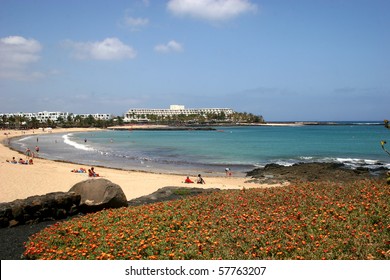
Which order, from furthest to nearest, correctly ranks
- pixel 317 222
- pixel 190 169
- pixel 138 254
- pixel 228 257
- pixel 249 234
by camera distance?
pixel 190 169, pixel 317 222, pixel 249 234, pixel 138 254, pixel 228 257

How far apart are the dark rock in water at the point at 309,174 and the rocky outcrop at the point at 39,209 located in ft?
59.5

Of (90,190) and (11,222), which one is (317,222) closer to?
(90,190)

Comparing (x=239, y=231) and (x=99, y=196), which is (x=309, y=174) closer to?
(x=99, y=196)

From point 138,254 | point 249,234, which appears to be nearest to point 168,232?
point 138,254

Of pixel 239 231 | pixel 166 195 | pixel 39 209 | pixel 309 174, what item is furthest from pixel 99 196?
pixel 309 174

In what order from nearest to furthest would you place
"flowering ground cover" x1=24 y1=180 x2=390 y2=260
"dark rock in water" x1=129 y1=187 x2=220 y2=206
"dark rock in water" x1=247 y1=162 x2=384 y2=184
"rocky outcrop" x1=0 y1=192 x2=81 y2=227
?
"flowering ground cover" x1=24 y1=180 x2=390 y2=260 → "rocky outcrop" x1=0 y1=192 x2=81 y2=227 → "dark rock in water" x1=129 y1=187 x2=220 y2=206 → "dark rock in water" x1=247 y1=162 x2=384 y2=184

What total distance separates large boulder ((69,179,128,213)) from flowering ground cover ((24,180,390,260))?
2.09 m

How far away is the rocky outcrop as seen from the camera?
40.5 feet

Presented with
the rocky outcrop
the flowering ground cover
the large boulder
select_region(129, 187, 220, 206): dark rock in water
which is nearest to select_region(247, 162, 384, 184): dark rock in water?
select_region(129, 187, 220, 206): dark rock in water

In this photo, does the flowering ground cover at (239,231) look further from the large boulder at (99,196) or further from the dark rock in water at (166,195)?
the dark rock in water at (166,195)

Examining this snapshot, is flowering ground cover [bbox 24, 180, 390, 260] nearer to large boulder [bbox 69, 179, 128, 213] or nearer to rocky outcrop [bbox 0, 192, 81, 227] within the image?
large boulder [bbox 69, 179, 128, 213]

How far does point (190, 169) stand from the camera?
38.4 meters

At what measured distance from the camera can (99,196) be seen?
14.0m

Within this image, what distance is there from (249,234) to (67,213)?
8.25m
